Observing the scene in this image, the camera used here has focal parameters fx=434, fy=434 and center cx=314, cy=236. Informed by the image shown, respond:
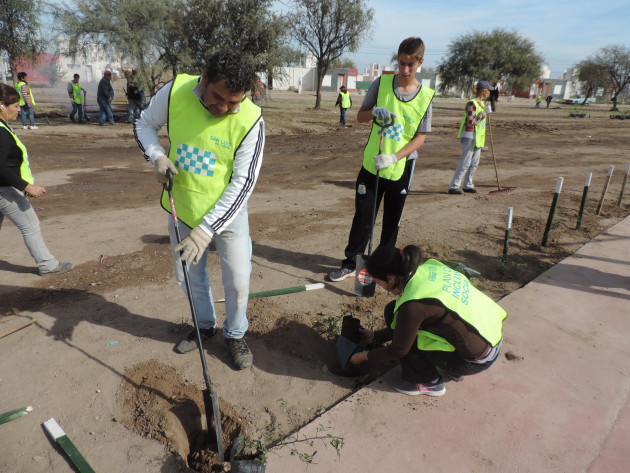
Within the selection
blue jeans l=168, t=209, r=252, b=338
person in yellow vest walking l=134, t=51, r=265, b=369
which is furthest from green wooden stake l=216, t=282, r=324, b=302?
person in yellow vest walking l=134, t=51, r=265, b=369

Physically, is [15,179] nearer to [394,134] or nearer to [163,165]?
[163,165]

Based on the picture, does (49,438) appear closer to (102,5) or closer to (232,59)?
(232,59)

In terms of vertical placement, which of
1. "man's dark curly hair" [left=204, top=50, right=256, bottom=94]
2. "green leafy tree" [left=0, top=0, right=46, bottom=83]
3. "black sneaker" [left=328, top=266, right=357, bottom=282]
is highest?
"green leafy tree" [left=0, top=0, right=46, bottom=83]

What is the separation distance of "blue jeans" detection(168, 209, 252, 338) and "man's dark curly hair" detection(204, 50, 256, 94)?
824 mm

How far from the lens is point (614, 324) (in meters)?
3.69

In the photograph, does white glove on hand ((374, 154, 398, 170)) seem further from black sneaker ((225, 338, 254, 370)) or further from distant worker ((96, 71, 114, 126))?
distant worker ((96, 71, 114, 126))

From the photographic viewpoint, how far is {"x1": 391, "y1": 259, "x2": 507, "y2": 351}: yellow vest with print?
8.05 feet

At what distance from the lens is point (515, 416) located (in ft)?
8.75

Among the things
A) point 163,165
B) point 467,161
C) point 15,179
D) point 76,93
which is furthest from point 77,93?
point 163,165

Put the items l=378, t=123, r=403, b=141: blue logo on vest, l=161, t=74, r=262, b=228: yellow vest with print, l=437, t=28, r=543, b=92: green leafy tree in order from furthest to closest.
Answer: l=437, t=28, r=543, b=92: green leafy tree < l=378, t=123, r=403, b=141: blue logo on vest < l=161, t=74, r=262, b=228: yellow vest with print

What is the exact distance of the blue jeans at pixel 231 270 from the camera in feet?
9.20

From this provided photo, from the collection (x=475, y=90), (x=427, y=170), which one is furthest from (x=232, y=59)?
(x=427, y=170)

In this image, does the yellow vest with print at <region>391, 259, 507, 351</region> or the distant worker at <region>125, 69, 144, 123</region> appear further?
the distant worker at <region>125, 69, 144, 123</region>

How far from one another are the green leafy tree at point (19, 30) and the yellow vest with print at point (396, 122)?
1963cm
